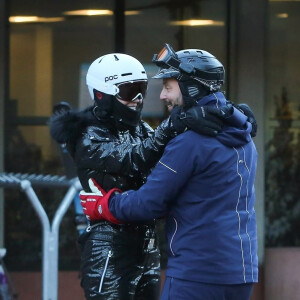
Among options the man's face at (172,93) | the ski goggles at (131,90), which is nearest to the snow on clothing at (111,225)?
the ski goggles at (131,90)

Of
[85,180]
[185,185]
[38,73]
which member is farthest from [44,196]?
[185,185]

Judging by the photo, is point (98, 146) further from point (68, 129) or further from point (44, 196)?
point (44, 196)

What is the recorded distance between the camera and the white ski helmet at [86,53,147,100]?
12.3 feet

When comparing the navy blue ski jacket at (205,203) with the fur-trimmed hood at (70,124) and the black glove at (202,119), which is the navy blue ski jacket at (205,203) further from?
the fur-trimmed hood at (70,124)

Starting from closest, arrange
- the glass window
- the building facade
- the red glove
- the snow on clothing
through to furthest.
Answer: the red glove
the snow on clothing
the building facade
the glass window

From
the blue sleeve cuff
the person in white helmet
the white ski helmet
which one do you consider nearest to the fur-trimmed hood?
Answer: the person in white helmet

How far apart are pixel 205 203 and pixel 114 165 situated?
1.71 feet

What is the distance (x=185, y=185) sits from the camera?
3.29 m

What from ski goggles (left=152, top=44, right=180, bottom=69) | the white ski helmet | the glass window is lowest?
the glass window

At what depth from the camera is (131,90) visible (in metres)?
3.79

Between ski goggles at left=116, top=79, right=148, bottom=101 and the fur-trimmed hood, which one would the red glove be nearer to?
the fur-trimmed hood

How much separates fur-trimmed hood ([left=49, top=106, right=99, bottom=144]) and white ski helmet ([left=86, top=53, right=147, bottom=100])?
0.13 m

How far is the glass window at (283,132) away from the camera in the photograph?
711 centimetres

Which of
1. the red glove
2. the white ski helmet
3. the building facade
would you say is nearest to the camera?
the red glove
